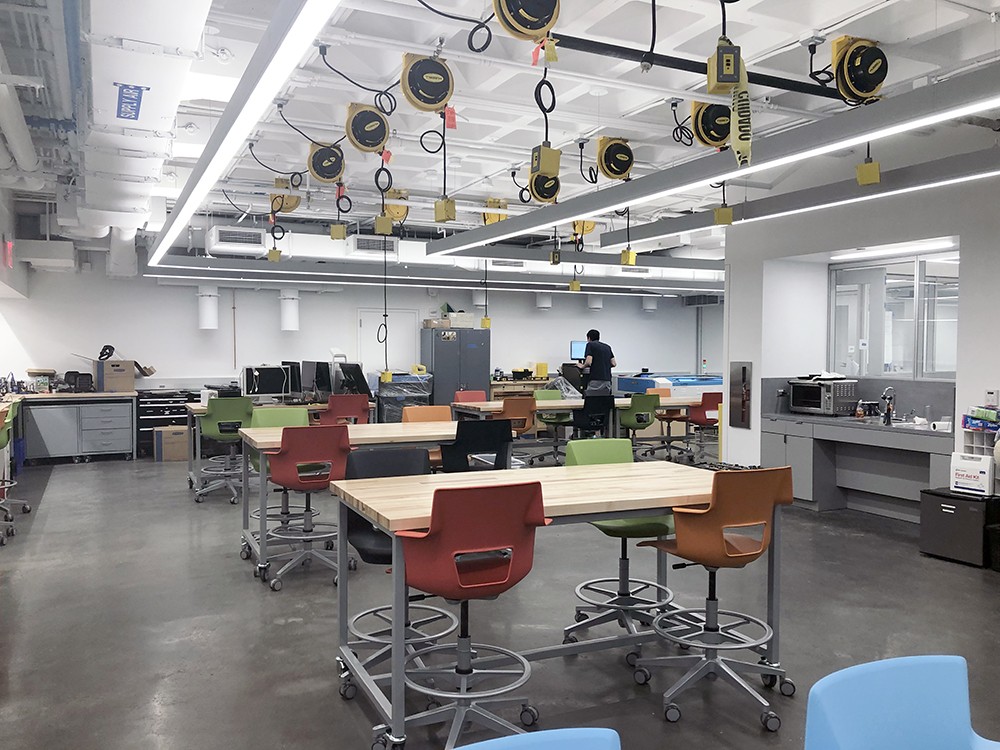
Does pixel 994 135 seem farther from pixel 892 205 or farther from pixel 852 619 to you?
pixel 852 619

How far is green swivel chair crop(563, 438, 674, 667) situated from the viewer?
374cm

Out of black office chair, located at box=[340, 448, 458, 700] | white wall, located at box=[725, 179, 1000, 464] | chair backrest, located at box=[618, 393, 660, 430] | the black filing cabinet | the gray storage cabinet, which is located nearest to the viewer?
black office chair, located at box=[340, 448, 458, 700]

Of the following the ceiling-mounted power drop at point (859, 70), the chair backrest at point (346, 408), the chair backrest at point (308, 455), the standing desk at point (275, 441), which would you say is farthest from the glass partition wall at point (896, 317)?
the chair backrest at point (308, 455)

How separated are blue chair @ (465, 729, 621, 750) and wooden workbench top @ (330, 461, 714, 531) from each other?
1.62 metres

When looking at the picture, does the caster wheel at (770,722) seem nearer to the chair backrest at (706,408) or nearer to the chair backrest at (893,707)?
the chair backrest at (893,707)

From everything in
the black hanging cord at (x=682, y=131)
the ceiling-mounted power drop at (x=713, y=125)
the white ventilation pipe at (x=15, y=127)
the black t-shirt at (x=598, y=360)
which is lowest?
the black t-shirt at (x=598, y=360)

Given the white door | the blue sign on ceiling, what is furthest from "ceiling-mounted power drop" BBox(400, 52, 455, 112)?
the white door

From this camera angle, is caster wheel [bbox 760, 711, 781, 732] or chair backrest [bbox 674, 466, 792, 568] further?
chair backrest [bbox 674, 466, 792, 568]

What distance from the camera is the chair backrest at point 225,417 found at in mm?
7641

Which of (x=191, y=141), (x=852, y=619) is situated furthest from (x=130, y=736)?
(x=191, y=141)

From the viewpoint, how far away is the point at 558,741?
1.15 meters

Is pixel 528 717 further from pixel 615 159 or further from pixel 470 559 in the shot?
pixel 615 159

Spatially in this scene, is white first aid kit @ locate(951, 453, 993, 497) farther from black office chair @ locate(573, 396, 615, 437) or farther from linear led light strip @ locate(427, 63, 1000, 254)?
black office chair @ locate(573, 396, 615, 437)

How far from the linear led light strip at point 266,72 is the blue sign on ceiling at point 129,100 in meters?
0.38
